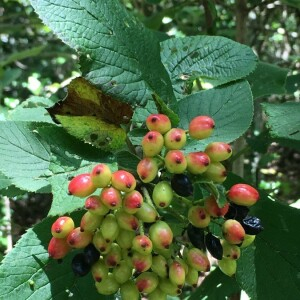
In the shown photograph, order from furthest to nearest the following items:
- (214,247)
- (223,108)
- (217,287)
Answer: (217,287)
(223,108)
(214,247)

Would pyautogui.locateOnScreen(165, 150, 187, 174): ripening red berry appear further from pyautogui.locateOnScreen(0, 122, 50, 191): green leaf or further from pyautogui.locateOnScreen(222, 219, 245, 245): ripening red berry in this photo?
pyautogui.locateOnScreen(0, 122, 50, 191): green leaf

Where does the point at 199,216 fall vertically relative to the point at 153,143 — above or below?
below

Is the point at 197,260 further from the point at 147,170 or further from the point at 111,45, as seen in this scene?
the point at 111,45

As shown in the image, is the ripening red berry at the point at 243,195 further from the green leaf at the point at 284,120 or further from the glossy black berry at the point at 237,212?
the green leaf at the point at 284,120

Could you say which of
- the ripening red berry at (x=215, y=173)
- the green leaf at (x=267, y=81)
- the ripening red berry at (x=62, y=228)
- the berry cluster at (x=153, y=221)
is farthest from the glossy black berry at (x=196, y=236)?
the green leaf at (x=267, y=81)

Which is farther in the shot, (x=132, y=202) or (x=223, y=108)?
(x=223, y=108)

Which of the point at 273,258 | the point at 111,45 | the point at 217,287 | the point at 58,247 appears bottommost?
the point at 217,287

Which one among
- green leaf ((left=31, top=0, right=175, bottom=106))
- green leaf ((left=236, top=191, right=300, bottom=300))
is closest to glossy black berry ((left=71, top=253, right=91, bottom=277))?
green leaf ((left=31, top=0, right=175, bottom=106))

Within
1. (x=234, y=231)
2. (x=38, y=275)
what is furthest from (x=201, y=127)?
(x=38, y=275)
